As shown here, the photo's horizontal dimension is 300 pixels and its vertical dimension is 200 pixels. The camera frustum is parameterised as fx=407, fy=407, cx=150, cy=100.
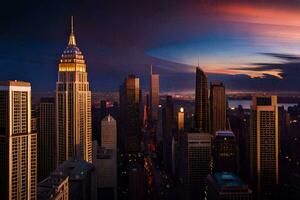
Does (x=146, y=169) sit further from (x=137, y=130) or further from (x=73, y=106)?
(x=73, y=106)

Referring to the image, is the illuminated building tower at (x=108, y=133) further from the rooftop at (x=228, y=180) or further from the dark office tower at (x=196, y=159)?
the rooftop at (x=228, y=180)

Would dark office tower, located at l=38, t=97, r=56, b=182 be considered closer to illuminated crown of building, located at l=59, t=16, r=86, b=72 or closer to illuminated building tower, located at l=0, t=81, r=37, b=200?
illuminated crown of building, located at l=59, t=16, r=86, b=72

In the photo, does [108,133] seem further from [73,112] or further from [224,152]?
[224,152]

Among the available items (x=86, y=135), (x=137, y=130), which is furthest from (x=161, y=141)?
(x=86, y=135)

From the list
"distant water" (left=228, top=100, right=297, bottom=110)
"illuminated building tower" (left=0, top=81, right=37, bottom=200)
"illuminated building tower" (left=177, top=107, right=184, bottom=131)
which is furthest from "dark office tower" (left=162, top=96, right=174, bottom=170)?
Result: "illuminated building tower" (left=0, top=81, right=37, bottom=200)

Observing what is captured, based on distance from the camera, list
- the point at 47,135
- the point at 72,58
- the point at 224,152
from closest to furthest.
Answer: the point at 72,58, the point at 47,135, the point at 224,152

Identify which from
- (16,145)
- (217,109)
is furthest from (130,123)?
(16,145)

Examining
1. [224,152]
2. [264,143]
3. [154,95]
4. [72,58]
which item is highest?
[72,58]
